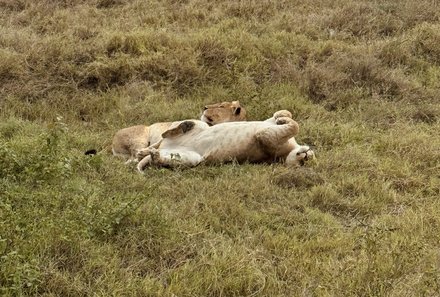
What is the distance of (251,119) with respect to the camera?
711 cm

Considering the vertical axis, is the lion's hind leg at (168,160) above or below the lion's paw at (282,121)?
below

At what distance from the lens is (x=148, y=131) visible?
6.51 metres

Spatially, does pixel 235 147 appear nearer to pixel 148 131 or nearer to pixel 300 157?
pixel 300 157

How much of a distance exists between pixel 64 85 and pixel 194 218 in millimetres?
4363

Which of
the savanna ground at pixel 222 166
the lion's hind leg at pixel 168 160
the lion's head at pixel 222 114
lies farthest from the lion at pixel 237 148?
the lion's head at pixel 222 114

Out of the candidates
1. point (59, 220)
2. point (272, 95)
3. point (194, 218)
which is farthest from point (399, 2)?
point (59, 220)

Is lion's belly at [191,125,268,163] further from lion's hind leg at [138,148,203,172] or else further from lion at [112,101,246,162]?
lion at [112,101,246,162]

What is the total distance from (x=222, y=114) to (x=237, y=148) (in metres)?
0.81

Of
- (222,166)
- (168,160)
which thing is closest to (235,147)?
(222,166)

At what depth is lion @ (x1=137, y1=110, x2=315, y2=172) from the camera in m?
5.68

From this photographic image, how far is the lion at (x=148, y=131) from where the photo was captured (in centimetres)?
624

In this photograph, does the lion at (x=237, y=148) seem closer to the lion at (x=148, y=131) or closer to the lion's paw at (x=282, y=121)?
the lion's paw at (x=282, y=121)

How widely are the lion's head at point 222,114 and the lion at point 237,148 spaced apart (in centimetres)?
37

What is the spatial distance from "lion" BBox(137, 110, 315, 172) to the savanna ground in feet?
0.64
